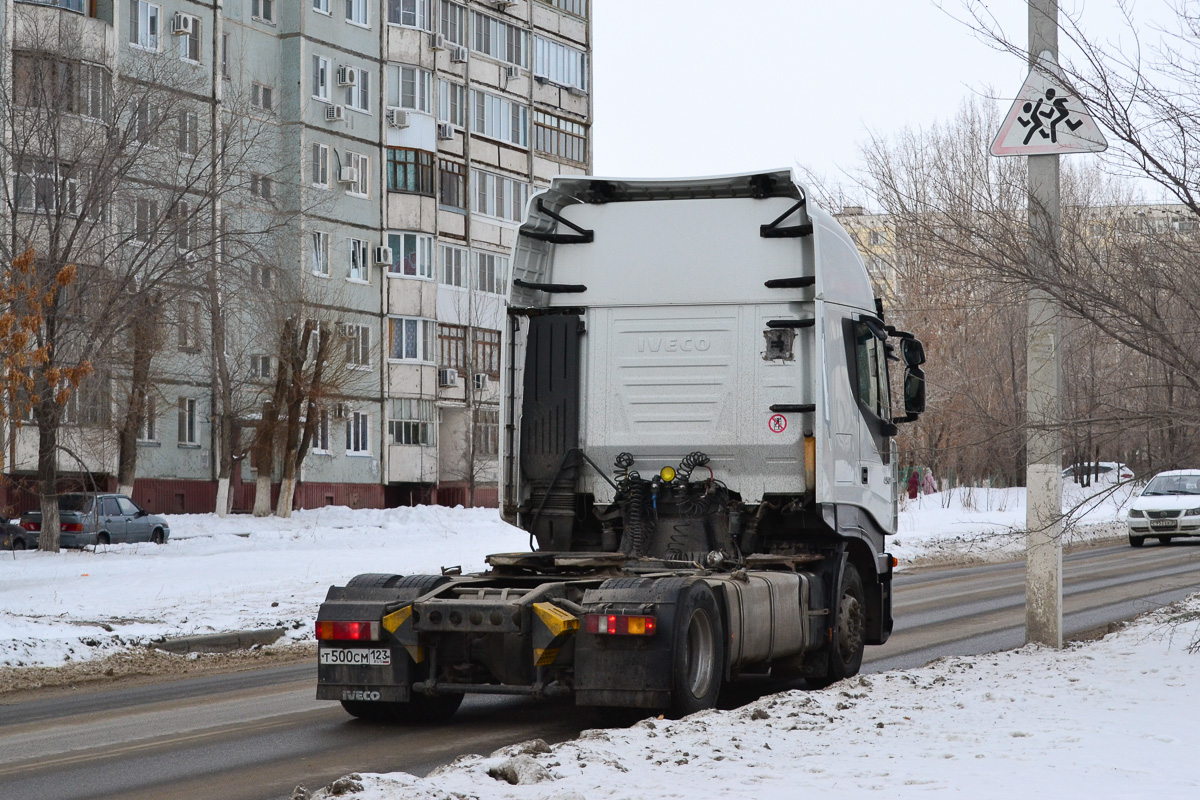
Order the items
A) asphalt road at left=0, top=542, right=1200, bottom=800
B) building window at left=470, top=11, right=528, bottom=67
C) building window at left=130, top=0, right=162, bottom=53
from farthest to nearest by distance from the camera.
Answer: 1. building window at left=470, top=11, right=528, bottom=67
2. building window at left=130, top=0, right=162, bottom=53
3. asphalt road at left=0, top=542, right=1200, bottom=800

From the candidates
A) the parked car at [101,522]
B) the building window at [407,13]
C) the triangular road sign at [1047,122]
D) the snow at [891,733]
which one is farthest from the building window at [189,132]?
the building window at [407,13]

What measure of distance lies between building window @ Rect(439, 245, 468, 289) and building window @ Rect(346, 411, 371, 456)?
6.28m

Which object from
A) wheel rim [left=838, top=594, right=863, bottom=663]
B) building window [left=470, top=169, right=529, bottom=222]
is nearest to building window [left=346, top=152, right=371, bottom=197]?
building window [left=470, top=169, right=529, bottom=222]

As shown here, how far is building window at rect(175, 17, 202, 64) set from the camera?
4850 centimetres

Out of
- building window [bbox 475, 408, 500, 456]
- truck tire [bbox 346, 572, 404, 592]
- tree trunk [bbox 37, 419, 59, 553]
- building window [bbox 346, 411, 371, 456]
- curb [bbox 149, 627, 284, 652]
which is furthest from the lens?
building window [bbox 475, 408, 500, 456]

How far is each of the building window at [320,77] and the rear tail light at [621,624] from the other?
47.4 meters

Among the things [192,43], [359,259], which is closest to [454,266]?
[359,259]

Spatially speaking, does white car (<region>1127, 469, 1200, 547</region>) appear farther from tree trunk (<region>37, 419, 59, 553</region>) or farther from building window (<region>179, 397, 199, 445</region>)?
building window (<region>179, 397, 199, 445</region>)

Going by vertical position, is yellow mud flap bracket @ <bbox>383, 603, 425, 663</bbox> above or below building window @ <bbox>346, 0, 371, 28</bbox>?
below

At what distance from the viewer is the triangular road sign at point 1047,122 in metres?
11.5

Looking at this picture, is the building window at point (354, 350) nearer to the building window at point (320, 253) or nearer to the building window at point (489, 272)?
the building window at point (320, 253)

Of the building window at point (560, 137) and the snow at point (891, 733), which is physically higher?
the building window at point (560, 137)

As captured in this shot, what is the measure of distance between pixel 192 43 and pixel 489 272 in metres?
15.7

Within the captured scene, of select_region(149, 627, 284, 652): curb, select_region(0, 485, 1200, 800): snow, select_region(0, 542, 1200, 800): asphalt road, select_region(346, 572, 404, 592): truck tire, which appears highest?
select_region(346, 572, 404, 592): truck tire
